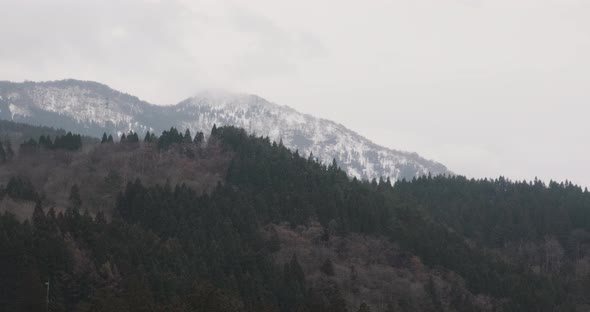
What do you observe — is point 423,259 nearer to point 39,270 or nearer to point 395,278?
point 395,278

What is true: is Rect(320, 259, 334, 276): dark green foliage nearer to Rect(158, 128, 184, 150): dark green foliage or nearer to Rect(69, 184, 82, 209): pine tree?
Rect(69, 184, 82, 209): pine tree

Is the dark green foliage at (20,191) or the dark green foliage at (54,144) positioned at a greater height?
the dark green foliage at (54,144)

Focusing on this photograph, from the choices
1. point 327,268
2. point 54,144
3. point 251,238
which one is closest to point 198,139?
point 54,144

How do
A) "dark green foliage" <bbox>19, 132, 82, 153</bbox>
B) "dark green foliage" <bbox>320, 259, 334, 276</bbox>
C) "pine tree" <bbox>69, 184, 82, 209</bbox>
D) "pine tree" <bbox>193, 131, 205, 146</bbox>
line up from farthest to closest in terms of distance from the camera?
"pine tree" <bbox>193, 131, 205, 146</bbox> < "dark green foliage" <bbox>19, 132, 82, 153</bbox> < "pine tree" <bbox>69, 184, 82, 209</bbox> < "dark green foliage" <bbox>320, 259, 334, 276</bbox>

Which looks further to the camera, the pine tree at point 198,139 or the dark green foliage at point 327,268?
the pine tree at point 198,139

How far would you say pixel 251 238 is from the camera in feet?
337

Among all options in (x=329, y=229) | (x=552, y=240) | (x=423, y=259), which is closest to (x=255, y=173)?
(x=329, y=229)

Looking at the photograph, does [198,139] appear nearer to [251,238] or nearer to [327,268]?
[251,238]

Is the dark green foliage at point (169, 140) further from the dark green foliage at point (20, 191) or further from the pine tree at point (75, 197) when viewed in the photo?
the dark green foliage at point (20, 191)

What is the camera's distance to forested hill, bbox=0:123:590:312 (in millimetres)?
74188

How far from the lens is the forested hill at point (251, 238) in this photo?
74.2 metres

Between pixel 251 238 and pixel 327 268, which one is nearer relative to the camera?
pixel 327 268

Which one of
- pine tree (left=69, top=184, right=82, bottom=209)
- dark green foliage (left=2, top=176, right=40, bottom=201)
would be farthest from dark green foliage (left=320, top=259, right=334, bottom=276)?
dark green foliage (left=2, top=176, right=40, bottom=201)

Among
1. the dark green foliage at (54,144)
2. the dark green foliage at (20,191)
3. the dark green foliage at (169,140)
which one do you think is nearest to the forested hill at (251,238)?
the dark green foliage at (169,140)
